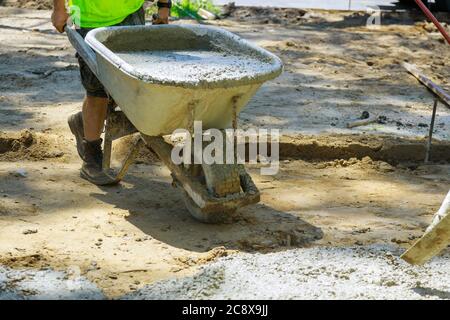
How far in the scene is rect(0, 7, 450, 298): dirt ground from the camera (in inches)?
164

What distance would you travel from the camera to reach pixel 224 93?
4254mm

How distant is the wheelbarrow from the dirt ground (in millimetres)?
228

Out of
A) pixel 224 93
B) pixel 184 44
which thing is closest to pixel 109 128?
pixel 184 44

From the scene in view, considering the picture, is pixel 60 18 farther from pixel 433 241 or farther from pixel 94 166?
pixel 433 241

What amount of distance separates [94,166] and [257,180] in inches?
40.8

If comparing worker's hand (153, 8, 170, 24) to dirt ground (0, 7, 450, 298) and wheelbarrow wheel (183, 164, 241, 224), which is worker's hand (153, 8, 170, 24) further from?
wheelbarrow wheel (183, 164, 241, 224)

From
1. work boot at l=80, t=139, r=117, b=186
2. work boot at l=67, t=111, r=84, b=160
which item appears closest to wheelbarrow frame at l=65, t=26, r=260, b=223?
work boot at l=80, t=139, r=117, b=186

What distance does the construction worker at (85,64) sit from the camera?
16.5ft

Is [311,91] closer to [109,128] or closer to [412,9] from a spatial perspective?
[109,128]

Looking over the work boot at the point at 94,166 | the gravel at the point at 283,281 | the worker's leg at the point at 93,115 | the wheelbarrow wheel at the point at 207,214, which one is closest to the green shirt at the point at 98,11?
the worker's leg at the point at 93,115

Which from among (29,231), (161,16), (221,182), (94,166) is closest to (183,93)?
(221,182)

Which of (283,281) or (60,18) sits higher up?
(60,18)

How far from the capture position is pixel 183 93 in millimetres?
4082
